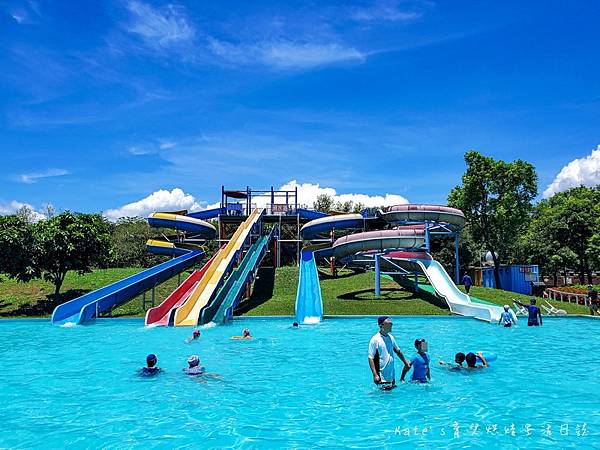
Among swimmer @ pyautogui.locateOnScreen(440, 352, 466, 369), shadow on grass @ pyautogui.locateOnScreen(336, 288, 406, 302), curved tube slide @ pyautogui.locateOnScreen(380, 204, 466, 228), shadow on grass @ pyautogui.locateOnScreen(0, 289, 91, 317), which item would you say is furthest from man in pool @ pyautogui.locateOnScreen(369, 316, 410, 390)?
shadow on grass @ pyautogui.locateOnScreen(0, 289, 91, 317)

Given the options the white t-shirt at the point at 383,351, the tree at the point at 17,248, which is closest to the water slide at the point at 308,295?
the white t-shirt at the point at 383,351

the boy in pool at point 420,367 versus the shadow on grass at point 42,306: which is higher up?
the shadow on grass at point 42,306

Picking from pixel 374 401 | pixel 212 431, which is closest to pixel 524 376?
pixel 374 401

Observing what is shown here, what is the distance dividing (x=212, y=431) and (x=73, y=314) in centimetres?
1566

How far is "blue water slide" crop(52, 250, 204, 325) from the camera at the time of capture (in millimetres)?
19938

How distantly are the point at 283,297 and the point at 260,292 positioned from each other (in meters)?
2.10

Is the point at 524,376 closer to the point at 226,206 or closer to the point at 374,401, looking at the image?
the point at 374,401

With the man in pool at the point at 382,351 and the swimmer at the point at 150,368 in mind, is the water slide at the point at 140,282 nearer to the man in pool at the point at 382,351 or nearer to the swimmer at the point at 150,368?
the swimmer at the point at 150,368

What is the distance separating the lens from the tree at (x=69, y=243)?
77.7ft

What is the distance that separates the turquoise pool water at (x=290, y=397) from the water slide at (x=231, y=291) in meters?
3.65

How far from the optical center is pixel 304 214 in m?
38.6

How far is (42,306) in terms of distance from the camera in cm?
2498

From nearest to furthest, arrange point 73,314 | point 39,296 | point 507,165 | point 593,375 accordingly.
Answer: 1. point 593,375
2. point 73,314
3. point 39,296
4. point 507,165

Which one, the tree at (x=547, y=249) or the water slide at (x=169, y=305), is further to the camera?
the tree at (x=547, y=249)
